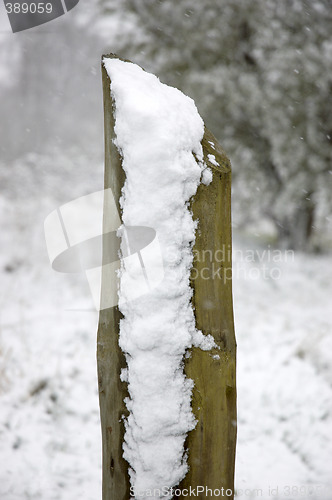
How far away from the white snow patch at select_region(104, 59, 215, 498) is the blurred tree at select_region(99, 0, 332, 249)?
214 inches

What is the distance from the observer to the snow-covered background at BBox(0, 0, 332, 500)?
255 centimetres

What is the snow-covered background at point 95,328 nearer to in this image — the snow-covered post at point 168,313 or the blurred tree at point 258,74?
the blurred tree at point 258,74

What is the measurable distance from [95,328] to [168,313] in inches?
124

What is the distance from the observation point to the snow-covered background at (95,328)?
2555mm

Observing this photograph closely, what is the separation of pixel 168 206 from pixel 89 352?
298 centimetres

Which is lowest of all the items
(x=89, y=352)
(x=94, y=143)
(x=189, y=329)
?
(x=94, y=143)

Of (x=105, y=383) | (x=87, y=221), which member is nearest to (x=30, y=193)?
(x=87, y=221)

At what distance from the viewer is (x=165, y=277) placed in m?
1.34

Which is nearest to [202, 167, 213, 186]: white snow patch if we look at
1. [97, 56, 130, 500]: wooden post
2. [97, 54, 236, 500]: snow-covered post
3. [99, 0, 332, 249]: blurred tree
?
[97, 54, 236, 500]: snow-covered post

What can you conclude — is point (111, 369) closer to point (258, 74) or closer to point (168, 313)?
point (168, 313)

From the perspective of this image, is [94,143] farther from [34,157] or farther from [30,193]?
[30,193]

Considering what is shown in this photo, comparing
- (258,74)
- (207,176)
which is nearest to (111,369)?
(207,176)

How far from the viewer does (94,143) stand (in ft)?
43.0

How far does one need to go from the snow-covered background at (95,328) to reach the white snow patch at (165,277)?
1.34 m
